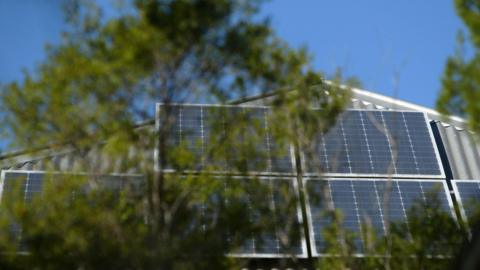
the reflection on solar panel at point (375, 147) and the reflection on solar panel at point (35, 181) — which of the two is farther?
the reflection on solar panel at point (375, 147)

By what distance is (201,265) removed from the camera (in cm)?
875

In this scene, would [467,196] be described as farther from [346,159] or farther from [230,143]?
[230,143]

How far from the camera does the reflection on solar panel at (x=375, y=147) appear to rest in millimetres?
14156

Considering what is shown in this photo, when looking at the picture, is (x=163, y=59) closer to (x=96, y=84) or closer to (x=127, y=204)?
(x=96, y=84)

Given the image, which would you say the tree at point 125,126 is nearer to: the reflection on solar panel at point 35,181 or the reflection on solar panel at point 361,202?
the reflection on solar panel at point 35,181

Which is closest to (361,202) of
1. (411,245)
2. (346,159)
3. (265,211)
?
(346,159)

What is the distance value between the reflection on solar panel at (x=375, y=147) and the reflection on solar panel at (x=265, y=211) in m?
2.46

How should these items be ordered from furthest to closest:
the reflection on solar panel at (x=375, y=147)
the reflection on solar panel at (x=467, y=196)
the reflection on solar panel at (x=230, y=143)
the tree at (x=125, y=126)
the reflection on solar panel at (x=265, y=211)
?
the reflection on solar panel at (x=375, y=147), the reflection on solar panel at (x=467, y=196), the reflection on solar panel at (x=265, y=211), the reflection on solar panel at (x=230, y=143), the tree at (x=125, y=126)

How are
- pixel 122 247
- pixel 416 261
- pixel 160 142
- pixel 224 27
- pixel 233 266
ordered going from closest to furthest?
1. pixel 122 247
2. pixel 160 142
3. pixel 224 27
4. pixel 233 266
5. pixel 416 261

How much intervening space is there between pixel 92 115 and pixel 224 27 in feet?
7.86

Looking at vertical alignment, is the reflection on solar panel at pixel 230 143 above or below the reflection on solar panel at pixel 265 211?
above

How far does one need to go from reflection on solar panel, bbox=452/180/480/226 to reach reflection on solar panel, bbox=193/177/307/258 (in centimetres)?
398

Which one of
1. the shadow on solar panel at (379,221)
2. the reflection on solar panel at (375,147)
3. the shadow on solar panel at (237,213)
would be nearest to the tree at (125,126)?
the shadow on solar panel at (237,213)

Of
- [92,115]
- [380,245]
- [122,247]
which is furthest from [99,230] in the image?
[380,245]
